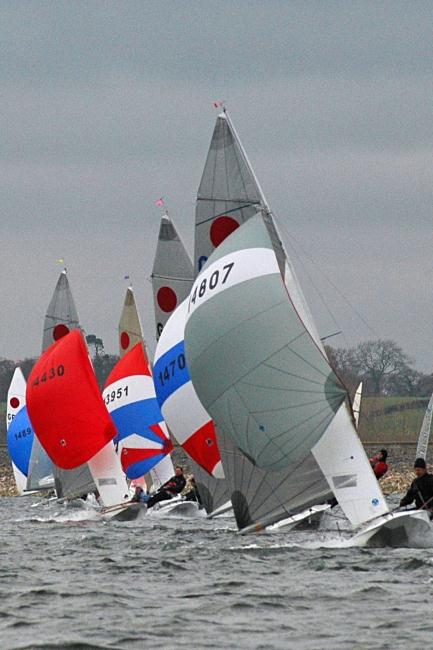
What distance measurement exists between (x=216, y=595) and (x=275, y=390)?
510 centimetres

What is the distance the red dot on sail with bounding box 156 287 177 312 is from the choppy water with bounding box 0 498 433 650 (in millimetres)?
9665

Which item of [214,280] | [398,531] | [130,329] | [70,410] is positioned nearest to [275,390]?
[214,280]

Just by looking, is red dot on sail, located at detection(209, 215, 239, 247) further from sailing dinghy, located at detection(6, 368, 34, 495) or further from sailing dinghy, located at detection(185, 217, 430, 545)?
sailing dinghy, located at detection(6, 368, 34, 495)

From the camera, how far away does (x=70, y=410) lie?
32375 millimetres

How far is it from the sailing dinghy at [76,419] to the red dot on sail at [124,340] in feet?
20.4

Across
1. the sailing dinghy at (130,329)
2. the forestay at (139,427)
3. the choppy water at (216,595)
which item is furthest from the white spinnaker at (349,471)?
the sailing dinghy at (130,329)

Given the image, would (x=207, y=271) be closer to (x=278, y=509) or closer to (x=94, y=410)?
(x=278, y=509)

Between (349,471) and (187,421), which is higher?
(187,421)

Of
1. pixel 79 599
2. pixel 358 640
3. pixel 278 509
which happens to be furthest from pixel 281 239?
pixel 358 640

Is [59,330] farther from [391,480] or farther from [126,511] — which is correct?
[391,480]

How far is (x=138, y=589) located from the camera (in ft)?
55.9

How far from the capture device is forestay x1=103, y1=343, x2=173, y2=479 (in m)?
35.6

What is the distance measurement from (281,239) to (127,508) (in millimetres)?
11412

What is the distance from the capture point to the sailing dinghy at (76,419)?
3241cm
